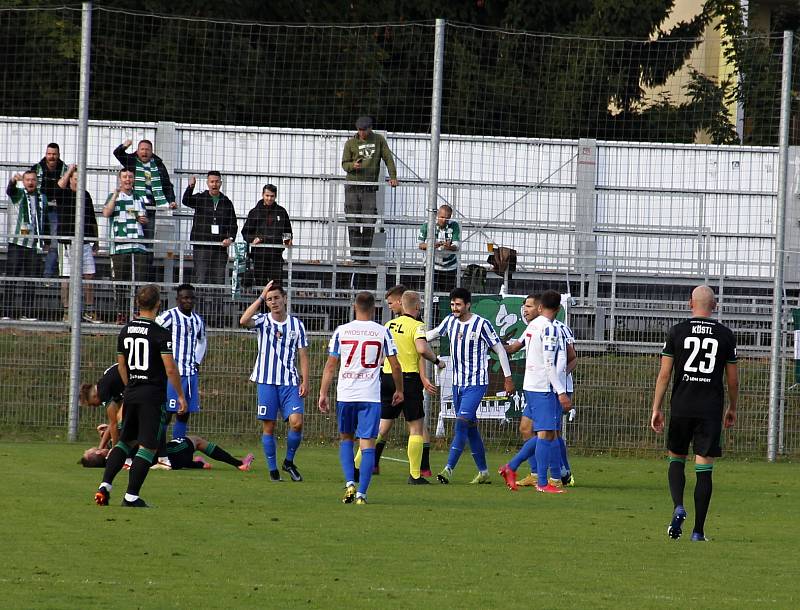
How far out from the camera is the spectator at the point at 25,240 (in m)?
18.2

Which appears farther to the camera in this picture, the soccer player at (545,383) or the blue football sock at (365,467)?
the soccer player at (545,383)

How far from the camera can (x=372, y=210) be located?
21234mm

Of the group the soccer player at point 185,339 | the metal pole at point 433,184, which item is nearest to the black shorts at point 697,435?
the soccer player at point 185,339

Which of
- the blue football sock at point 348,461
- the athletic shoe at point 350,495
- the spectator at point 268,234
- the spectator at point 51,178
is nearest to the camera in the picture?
the athletic shoe at point 350,495

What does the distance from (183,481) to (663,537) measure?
522 cm

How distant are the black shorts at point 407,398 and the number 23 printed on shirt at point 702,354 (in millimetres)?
4349

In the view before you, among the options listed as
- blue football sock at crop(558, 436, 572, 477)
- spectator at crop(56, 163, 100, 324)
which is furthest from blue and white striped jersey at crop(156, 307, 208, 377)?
blue football sock at crop(558, 436, 572, 477)

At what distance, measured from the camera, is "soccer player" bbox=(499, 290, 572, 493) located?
14.0m

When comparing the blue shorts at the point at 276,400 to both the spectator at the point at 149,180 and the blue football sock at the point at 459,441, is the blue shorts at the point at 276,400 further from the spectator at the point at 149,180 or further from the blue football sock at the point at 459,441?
the spectator at the point at 149,180

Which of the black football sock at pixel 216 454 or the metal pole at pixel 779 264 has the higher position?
the metal pole at pixel 779 264

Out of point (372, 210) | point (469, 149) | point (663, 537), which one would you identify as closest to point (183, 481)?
point (663, 537)

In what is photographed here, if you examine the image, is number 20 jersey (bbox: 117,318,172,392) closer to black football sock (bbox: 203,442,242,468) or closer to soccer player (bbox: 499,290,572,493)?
black football sock (bbox: 203,442,242,468)

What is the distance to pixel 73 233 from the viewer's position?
1931 centimetres

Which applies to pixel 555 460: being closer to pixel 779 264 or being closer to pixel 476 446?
pixel 476 446
